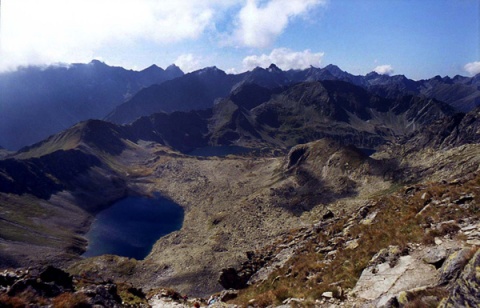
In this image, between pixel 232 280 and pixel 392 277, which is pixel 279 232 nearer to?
pixel 232 280

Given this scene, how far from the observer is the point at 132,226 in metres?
146

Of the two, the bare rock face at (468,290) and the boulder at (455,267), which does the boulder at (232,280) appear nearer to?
the boulder at (455,267)

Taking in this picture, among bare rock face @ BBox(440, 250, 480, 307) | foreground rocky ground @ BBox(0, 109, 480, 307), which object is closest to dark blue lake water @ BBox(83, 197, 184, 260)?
foreground rocky ground @ BBox(0, 109, 480, 307)

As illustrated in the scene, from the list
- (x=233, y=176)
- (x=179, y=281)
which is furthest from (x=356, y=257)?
(x=233, y=176)

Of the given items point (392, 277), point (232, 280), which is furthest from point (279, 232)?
point (392, 277)

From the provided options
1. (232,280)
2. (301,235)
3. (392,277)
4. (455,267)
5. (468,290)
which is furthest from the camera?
(301,235)

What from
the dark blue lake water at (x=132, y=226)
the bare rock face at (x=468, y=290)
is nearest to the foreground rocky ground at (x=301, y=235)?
the bare rock face at (x=468, y=290)

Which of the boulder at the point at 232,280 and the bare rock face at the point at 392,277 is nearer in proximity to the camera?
the bare rock face at the point at 392,277

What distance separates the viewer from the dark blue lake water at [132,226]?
122m

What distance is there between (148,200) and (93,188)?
114 feet

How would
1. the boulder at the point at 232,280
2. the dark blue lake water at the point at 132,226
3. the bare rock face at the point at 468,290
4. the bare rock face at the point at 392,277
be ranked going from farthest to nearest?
the dark blue lake water at the point at 132,226 → the boulder at the point at 232,280 → the bare rock face at the point at 392,277 → the bare rock face at the point at 468,290

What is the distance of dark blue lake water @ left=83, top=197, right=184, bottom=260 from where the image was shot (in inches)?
4823

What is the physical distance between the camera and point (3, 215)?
13075cm

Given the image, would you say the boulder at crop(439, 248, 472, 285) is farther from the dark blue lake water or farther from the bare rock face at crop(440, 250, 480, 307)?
the dark blue lake water
